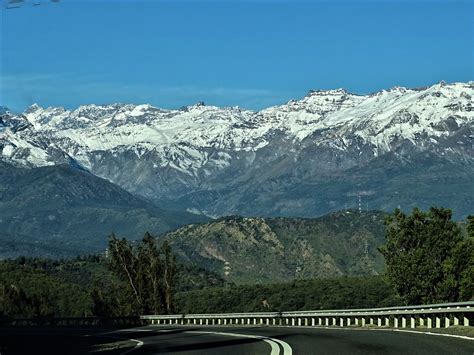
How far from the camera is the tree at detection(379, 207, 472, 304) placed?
9775 cm

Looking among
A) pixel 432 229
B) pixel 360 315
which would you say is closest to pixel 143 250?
pixel 432 229

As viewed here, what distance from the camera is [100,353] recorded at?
33.6m

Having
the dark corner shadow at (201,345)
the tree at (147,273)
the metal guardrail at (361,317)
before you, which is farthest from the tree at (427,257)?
the dark corner shadow at (201,345)

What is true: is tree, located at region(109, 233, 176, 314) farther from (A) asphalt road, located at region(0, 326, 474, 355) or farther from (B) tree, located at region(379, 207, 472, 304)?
(A) asphalt road, located at region(0, 326, 474, 355)

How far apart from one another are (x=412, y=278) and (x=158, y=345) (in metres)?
69.0

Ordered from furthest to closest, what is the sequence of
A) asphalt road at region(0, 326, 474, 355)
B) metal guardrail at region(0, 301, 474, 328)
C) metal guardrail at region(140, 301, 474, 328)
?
1. metal guardrail at region(0, 301, 474, 328)
2. metal guardrail at region(140, 301, 474, 328)
3. asphalt road at region(0, 326, 474, 355)

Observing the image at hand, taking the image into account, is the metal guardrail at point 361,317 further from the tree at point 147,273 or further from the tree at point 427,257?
the tree at point 147,273

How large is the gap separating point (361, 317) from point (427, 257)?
52.5m

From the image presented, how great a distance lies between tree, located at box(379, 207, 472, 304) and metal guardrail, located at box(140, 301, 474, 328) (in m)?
23.9

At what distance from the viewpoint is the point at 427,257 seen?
10481cm

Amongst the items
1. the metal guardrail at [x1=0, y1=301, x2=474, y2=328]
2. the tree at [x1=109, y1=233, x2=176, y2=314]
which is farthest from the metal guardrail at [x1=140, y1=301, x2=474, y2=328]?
the tree at [x1=109, y1=233, x2=176, y2=314]

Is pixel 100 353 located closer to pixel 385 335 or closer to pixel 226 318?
pixel 385 335

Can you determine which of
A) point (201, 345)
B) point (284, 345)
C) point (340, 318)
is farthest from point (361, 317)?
point (284, 345)

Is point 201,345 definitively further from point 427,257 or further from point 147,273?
point 147,273
